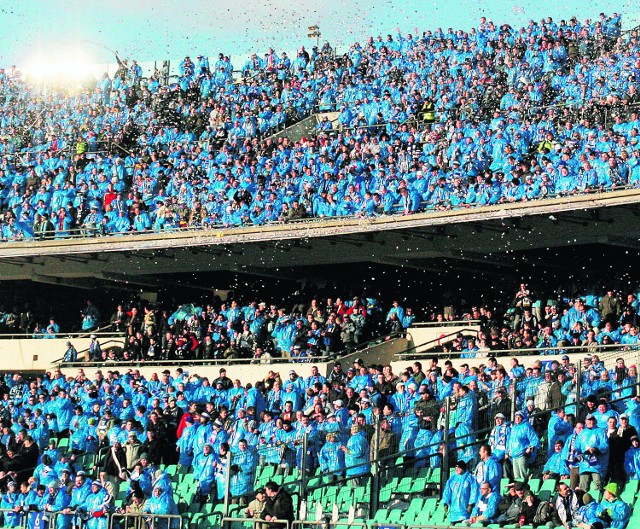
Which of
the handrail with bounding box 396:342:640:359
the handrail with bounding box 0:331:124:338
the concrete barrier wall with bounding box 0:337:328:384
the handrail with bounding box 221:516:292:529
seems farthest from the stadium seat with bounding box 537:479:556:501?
the handrail with bounding box 0:331:124:338

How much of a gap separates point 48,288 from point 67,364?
164 inches

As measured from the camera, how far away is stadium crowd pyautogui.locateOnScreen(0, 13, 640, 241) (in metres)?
23.0

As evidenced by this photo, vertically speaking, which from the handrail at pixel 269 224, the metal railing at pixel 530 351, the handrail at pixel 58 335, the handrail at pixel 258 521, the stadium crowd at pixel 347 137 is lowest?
the handrail at pixel 258 521

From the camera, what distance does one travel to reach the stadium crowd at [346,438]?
14398mm

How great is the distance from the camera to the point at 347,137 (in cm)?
2655

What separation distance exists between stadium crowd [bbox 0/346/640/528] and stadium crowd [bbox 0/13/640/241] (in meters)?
3.93

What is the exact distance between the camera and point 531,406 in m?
15.9

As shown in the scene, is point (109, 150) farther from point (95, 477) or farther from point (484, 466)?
point (484, 466)

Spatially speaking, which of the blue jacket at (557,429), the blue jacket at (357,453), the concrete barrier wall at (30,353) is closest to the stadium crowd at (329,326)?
the concrete barrier wall at (30,353)

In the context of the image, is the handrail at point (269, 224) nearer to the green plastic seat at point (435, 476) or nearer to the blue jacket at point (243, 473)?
the green plastic seat at point (435, 476)

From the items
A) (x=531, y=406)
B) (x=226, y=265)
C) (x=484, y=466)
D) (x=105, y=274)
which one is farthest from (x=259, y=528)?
(x=105, y=274)

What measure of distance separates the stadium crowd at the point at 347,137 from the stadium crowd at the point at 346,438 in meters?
3.93

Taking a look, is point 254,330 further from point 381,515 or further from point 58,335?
point 381,515

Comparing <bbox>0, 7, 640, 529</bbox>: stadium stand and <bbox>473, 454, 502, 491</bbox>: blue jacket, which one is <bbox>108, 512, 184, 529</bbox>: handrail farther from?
<bbox>473, 454, 502, 491</bbox>: blue jacket
